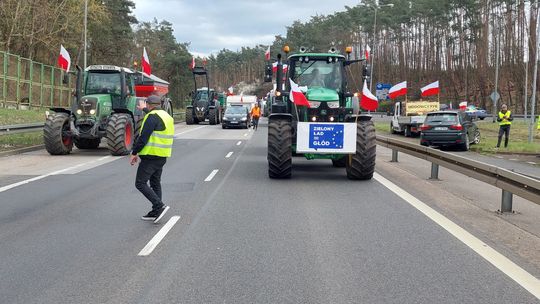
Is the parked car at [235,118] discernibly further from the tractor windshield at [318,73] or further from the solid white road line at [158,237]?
the solid white road line at [158,237]

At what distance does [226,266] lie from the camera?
5.90 m

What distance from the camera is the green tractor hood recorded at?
13.1 m

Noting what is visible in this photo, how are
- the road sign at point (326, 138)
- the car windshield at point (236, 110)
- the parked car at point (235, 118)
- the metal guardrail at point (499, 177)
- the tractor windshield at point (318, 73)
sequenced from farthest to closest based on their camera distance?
the car windshield at point (236, 110) → the parked car at point (235, 118) → the tractor windshield at point (318, 73) → the road sign at point (326, 138) → the metal guardrail at point (499, 177)

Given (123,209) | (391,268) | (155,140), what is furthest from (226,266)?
(123,209)

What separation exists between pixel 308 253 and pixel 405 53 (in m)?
81.5

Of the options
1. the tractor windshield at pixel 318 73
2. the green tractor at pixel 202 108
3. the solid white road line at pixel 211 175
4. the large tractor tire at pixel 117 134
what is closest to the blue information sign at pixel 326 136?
the tractor windshield at pixel 318 73

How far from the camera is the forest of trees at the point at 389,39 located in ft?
139

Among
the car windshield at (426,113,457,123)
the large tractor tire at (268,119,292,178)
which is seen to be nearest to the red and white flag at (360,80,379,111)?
the large tractor tire at (268,119,292,178)

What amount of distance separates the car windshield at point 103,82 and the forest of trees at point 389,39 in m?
23.7

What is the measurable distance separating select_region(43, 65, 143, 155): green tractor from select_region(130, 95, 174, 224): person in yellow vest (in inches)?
388

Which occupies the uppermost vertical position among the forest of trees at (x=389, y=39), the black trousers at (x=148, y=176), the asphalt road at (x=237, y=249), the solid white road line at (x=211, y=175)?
the forest of trees at (x=389, y=39)

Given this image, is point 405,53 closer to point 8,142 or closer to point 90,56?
point 90,56

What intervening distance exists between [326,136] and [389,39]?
77.7 metres

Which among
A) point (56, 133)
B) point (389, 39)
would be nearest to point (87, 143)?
point (56, 133)
